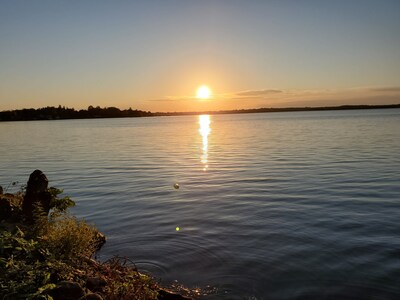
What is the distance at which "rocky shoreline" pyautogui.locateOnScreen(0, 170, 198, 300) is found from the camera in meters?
8.10

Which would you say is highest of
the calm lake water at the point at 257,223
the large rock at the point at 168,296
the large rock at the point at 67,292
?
the large rock at the point at 67,292

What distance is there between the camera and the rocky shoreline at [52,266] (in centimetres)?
810

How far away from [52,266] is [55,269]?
186 millimetres

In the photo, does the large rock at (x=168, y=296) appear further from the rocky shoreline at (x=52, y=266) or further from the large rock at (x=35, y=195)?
the large rock at (x=35, y=195)

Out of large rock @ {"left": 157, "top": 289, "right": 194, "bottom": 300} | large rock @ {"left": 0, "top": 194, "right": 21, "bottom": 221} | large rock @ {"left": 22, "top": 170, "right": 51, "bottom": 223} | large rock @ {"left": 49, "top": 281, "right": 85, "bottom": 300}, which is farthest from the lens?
large rock @ {"left": 22, "top": 170, "right": 51, "bottom": 223}

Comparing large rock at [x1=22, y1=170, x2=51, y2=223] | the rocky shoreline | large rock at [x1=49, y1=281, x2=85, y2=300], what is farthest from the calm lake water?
large rock at [x1=49, y1=281, x2=85, y2=300]

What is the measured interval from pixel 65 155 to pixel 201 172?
78.5 ft

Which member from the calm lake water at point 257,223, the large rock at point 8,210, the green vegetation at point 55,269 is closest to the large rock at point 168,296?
the green vegetation at point 55,269

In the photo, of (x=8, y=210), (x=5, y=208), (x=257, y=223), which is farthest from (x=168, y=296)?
(x=257, y=223)

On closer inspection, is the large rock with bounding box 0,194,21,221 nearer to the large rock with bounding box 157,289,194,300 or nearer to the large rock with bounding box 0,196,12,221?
the large rock with bounding box 0,196,12,221

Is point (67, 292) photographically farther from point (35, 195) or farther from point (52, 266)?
point (35, 195)

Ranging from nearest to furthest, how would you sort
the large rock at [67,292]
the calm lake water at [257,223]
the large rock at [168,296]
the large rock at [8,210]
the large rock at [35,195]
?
1. the large rock at [67,292]
2. the large rock at [168,296]
3. the calm lake water at [257,223]
4. the large rock at [8,210]
5. the large rock at [35,195]

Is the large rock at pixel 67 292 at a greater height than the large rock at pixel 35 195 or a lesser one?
lesser

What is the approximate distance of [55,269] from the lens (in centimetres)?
911
